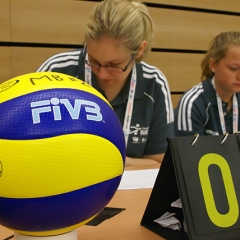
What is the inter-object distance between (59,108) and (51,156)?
8 cm

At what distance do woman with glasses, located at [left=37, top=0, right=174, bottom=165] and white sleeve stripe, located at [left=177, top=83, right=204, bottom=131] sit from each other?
247 millimetres

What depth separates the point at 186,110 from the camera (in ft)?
6.34

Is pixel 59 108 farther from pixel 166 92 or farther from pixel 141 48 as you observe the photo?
pixel 166 92

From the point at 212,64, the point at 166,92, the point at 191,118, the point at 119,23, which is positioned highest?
the point at 119,23

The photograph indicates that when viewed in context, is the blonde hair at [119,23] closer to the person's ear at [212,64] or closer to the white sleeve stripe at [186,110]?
the white sleeve stripe at [186,110]

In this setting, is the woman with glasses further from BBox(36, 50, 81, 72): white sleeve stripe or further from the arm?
the arm

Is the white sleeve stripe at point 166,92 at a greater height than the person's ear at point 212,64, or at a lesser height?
lesser

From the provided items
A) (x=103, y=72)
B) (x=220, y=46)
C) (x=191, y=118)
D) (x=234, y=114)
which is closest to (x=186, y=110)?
(x=191, y=118)

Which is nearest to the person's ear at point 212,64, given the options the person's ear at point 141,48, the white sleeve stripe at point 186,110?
the white sleeve stripe at point 186,110

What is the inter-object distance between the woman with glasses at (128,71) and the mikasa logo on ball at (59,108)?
771 millimetres

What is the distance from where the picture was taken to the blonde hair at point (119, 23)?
4.34ft

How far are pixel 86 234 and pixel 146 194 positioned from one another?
0.30 meters

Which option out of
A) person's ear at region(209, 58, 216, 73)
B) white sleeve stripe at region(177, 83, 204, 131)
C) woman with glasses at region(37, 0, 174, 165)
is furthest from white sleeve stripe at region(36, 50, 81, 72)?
person's ear at region(209, 58, 216, 73)

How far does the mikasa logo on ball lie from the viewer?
1.85ft
